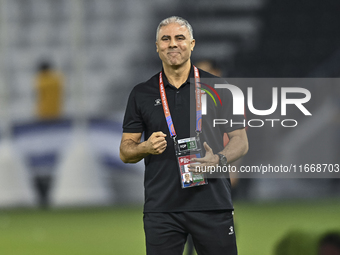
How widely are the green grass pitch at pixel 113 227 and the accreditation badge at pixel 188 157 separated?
241 cm

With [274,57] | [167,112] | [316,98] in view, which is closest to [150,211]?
[167,112]

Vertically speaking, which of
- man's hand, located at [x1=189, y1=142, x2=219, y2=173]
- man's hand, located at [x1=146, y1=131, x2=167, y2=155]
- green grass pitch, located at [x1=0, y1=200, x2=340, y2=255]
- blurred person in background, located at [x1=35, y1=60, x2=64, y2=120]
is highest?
blurred person in background, located at [x1=35, y1=60, x2=64, y2=120]

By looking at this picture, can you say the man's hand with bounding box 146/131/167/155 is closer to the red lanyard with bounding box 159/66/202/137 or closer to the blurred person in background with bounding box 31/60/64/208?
the red lanyard with bounding box 159/66/202/137

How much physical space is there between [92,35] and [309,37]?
4.92 metres

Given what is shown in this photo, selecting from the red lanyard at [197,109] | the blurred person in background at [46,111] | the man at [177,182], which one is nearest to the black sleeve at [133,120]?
the man at [177,182]

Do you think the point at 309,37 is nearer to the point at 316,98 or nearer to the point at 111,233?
the point at 316,98

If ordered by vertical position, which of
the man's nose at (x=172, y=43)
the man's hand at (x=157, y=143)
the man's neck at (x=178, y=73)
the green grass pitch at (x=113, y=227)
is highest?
the man's nose at (x=172, y=43)

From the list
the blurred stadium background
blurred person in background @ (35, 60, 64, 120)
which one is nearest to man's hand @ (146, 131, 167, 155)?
the blurred stadium background

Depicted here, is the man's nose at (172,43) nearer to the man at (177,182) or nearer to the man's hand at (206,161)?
the man at (177,182)

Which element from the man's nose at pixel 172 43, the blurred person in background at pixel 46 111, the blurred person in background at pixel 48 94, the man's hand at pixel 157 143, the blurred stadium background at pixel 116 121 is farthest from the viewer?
the blurred person in background at pixel 48 94

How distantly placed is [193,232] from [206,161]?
0.40m

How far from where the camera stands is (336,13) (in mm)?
13023

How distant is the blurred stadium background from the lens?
297 inches

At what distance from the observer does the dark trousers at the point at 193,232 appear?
9.93 ft
